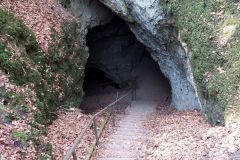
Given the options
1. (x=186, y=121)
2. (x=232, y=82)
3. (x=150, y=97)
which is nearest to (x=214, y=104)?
(x=232, y=82)

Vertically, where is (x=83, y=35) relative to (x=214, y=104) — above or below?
above

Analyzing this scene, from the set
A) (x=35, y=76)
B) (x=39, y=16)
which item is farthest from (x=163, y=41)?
(x=35, y=76)

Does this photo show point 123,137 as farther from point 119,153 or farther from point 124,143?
point 119,153

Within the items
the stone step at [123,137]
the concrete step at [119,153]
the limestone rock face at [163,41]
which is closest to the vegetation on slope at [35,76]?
the concrete step at [119,153]

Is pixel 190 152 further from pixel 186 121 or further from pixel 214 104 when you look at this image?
pixel 186 121

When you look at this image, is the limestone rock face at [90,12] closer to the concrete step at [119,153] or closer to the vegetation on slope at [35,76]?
the vegetation on slope at [35,76]

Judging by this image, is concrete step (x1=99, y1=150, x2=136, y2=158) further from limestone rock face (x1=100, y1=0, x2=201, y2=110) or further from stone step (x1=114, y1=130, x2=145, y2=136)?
limestone rock face (x1=100, y1=0, x2=201, y2=110)

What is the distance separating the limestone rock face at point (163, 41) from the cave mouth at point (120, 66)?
423cm

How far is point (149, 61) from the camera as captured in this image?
26.0 meters

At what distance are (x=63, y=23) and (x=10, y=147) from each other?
807cm

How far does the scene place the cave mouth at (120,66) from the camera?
72.7 ft

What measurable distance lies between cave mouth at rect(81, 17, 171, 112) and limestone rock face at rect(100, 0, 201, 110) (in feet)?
13.9

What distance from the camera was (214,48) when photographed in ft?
35.8

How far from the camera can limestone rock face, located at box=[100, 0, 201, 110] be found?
48.0 feet
